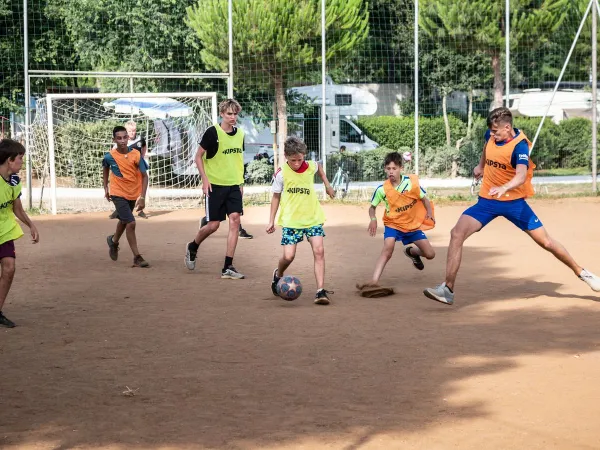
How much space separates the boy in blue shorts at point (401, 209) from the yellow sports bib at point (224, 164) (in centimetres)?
198

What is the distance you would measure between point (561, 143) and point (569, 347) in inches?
1116

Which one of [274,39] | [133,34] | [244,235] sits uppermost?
[133,34]

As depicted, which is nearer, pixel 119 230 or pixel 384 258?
pixel 384 258

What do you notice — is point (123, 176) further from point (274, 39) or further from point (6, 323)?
point (274, 39)

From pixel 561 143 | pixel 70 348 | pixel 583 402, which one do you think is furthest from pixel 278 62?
pixel 583 402

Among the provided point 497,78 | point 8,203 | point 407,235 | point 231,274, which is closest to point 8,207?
point 8,203

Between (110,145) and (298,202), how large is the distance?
1770 cm

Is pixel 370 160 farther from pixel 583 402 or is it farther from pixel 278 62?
pixel 583 402

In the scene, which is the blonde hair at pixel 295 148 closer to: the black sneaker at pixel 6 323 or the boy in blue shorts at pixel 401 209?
the boy in blue shorts at pixel 401 209

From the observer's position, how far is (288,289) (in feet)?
29.6

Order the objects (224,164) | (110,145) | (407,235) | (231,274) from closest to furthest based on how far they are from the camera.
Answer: (407,235) → (231,274) → (224,164) → (110,145)

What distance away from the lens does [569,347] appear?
23.3 feet

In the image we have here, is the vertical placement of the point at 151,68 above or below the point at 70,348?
above

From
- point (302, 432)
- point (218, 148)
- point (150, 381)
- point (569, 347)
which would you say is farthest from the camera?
point (218, 148)
